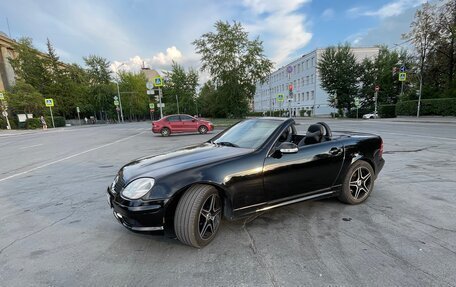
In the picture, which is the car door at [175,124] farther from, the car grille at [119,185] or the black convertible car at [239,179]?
the car grille at [119,185]

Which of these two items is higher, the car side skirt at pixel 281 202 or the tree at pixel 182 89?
the tree at pixel 182 89

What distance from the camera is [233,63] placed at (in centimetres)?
2911

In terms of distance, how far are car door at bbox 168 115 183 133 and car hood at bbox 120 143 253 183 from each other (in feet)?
48.1

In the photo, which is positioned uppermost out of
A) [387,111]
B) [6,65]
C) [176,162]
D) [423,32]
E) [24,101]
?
[6,65]

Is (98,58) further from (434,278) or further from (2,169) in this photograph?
(434,278)

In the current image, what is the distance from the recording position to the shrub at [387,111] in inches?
1377

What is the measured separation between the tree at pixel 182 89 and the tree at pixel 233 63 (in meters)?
26.3

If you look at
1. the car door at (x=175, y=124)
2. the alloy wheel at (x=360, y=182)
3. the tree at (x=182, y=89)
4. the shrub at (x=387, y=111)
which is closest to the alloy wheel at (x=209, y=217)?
the alloy wheel at (x=360, y=182)

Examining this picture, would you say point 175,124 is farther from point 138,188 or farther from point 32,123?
point 32,123

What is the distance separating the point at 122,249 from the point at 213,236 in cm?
105

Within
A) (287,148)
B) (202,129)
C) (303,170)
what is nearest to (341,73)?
(202,129)

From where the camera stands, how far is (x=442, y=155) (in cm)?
738

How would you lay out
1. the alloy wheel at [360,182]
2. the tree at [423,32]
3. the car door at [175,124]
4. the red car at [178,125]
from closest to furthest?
the alloy wheel at [360,182] → the red car at [178,125] → the car door at [175,124] → the tree at [423,32]

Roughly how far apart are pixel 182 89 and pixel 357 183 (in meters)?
55.8
